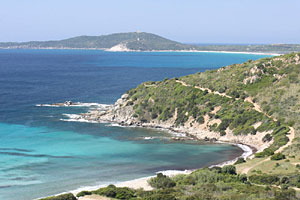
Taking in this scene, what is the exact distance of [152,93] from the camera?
99.7 metres

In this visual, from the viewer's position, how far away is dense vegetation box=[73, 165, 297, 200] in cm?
3716

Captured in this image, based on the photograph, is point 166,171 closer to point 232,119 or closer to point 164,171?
point 164,171

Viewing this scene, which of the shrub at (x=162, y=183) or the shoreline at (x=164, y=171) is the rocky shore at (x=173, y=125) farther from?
the shrub at (x=162, y=183)

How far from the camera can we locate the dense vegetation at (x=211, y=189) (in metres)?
37.2

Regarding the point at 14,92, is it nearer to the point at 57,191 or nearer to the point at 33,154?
the point at 33,154

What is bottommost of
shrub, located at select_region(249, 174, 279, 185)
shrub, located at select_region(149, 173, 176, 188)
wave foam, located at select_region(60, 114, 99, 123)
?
wave foam, located at select_region(60, 114, 99, 123)

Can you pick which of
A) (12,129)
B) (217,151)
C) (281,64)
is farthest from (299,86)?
(12,129)

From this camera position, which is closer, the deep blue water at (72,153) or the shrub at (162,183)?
the shrub at (162,183)

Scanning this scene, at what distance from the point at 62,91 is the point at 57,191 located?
284 ft

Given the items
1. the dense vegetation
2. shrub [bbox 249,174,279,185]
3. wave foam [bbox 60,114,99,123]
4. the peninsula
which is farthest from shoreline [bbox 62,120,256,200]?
shrub [bbox 249,174,279,185]

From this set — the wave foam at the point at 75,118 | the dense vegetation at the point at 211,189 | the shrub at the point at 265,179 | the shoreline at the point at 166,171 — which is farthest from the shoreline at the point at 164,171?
the shrub at the point at 265,179

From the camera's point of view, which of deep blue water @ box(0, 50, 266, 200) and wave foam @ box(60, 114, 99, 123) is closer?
deep blue water @ box(0, 50, 266, 200)

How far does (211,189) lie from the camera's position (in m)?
40.9

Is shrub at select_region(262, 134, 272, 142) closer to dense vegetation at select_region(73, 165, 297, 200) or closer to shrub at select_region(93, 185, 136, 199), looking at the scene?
dense vegetation at select_region(73, 165, 297, 200)
